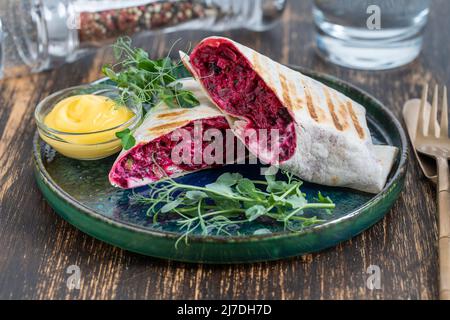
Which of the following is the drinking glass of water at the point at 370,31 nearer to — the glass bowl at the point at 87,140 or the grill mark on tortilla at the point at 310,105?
the grill mark on tortilla at the point at 310,105

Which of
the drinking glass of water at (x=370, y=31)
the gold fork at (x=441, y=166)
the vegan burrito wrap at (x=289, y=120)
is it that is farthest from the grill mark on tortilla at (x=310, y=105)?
the drinking glass of water at (x=370, y=31)

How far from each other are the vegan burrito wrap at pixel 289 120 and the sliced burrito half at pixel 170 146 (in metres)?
0.10

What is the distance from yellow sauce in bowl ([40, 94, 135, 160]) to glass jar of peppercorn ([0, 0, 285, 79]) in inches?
39.2

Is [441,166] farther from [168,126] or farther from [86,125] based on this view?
[86,125]

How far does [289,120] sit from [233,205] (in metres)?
0.42

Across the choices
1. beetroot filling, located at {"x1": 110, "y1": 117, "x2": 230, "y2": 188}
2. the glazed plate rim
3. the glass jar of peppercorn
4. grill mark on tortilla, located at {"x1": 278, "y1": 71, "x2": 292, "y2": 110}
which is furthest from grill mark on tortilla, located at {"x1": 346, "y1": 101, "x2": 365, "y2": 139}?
the glass jar of peppercorn

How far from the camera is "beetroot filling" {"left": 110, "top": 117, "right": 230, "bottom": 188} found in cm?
271

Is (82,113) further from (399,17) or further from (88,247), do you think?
(399,17)

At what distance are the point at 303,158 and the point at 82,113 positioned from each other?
909mm

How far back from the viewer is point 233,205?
248 cm

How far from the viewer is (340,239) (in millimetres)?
2441

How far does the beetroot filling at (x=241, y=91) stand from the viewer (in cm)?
269

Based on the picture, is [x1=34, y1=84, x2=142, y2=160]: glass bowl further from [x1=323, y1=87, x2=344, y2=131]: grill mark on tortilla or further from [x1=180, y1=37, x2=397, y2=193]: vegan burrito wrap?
[x1=323, y1=87, x2=344, y2=131]: grill mark on tortilla
